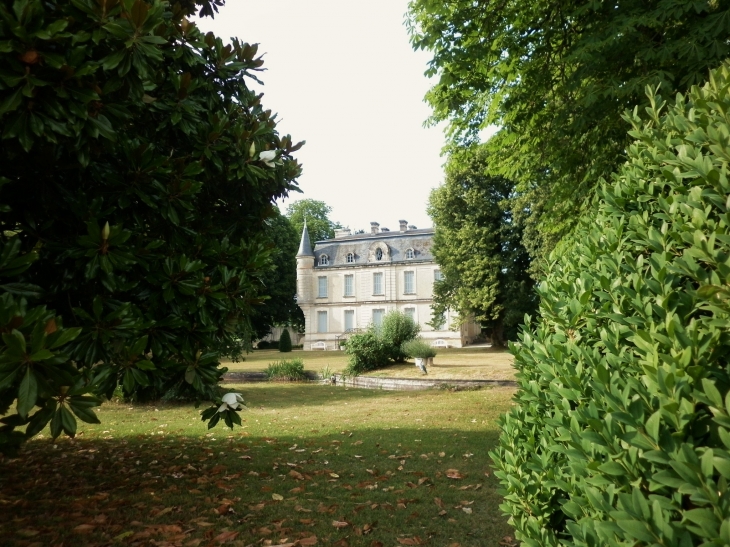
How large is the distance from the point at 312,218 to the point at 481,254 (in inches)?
1359

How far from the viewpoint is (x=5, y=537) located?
450cm

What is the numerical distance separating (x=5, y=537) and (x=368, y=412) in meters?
8.30

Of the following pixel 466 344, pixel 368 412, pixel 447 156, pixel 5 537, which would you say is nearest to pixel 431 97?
pixel 447 156

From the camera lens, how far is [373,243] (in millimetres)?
51219

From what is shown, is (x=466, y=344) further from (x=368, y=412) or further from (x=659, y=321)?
(x=659, y=321)

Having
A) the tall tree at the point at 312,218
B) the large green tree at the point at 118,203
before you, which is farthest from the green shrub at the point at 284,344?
the large green tree at the point at 118,203

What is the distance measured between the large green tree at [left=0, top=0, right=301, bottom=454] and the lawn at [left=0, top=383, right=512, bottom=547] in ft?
3.69

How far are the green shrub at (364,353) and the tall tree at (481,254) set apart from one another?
11729 mm

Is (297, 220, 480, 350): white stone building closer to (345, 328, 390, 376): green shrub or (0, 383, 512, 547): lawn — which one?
(345, 328, 390, 376): green shrub

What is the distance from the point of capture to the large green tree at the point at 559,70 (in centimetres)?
690

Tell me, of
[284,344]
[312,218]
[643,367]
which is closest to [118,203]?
[643,367]

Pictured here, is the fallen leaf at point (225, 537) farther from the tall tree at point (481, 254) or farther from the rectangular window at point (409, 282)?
the rectangular window at point (409, 282)

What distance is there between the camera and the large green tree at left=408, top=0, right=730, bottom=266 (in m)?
6.90

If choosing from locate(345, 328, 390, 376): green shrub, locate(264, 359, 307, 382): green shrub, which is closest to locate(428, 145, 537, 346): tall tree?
locate(345, 328, 390, 376): green shrub
